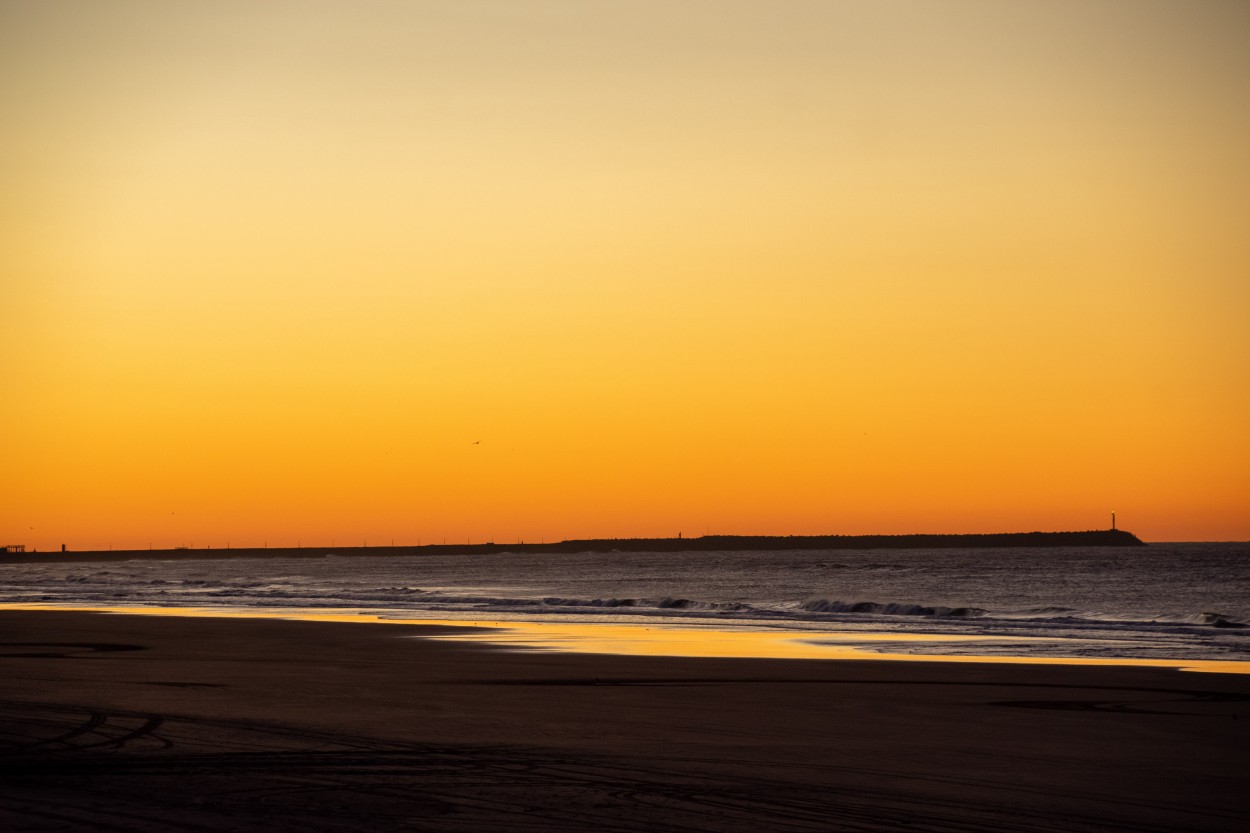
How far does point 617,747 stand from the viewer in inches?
533

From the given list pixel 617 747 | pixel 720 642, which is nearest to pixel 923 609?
pixel 720 642

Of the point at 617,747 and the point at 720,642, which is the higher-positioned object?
the point at 617,747

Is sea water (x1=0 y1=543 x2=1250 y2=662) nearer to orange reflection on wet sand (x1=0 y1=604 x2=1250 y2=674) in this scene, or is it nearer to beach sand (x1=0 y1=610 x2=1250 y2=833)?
orange reflection on wet sand (x1=0 y1=604 x2=1250 y2=674)

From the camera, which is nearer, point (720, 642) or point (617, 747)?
point (617, 747)

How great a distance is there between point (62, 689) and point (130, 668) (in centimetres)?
416

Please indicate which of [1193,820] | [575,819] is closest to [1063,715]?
[1193,820]

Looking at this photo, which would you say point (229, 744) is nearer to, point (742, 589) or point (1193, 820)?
point (1193, 820)

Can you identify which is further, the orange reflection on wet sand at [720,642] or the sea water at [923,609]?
the sea water at [923,609]

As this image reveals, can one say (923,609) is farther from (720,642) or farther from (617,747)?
(617,747)

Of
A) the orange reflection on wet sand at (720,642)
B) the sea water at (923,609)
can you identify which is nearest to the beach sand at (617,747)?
the orange reflection on wet sand at (720,642)

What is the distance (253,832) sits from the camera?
29.5 ft

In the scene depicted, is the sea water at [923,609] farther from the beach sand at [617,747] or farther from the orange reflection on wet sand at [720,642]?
the beach sand at [617,747]

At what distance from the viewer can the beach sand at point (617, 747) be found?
9.88m

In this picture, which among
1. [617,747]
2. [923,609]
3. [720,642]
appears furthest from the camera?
[923,609]
